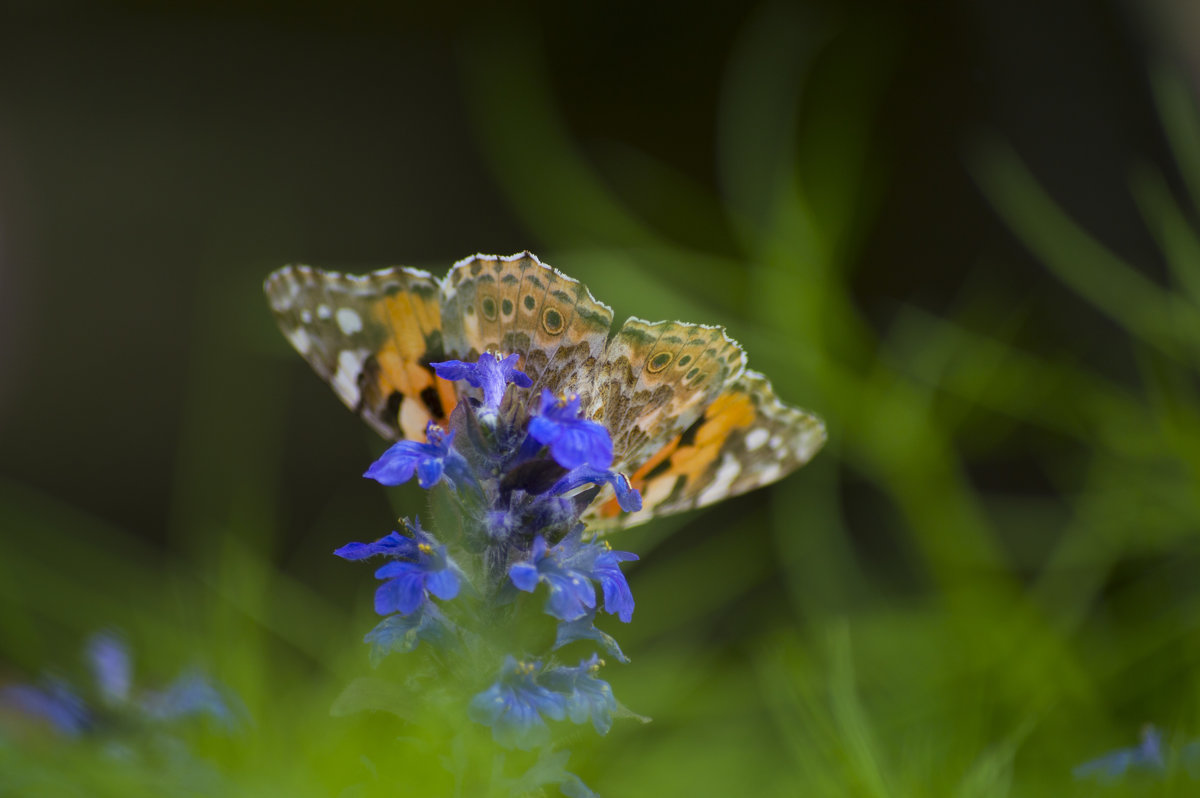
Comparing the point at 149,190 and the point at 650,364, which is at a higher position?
the point at 149,190

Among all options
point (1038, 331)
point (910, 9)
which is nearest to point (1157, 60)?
point (1038, 331)

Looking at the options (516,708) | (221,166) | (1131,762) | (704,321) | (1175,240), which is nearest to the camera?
→ (516,708)

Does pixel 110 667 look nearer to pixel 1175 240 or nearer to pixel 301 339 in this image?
pixel 301 339

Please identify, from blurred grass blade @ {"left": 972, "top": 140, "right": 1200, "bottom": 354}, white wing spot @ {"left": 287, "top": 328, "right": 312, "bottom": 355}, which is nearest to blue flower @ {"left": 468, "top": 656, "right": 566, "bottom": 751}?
white wing spot @ {"left": 287, "top": 328, "right": 312, "bottom": 355}

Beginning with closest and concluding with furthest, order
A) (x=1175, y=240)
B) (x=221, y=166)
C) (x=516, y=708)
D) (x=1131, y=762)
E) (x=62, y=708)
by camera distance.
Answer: (x=516, y=708) < (x=1131, y=762) < (x=62, y=708) < (x=1175, y=240) < (x=221, y=166)

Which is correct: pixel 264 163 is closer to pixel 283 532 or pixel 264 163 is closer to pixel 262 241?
pixel 262 241

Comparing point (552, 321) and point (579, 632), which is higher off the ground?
point (552, 321)

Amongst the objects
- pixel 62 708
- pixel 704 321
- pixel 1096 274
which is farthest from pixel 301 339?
pixel 1096 274

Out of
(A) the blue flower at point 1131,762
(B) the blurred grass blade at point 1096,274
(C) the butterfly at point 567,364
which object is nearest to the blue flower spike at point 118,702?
(C) the butterfly at point 567,364
